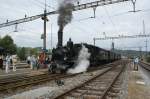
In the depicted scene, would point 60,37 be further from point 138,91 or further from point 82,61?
point 138,91

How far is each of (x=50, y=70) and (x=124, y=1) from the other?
10415mm

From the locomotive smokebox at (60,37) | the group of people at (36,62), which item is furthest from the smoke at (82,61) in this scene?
the group of people at (36,62)

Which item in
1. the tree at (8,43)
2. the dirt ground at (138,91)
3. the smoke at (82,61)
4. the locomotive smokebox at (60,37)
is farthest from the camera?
the tree at (8,43)

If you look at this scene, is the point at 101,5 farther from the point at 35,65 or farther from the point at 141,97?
the point at 141,97

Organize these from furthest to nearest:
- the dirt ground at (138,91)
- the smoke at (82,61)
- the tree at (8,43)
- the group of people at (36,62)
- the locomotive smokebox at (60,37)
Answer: the tree at (8,43) < the group of people at (36,62) < the smoke at (82,61) < the locomotive smokebox at (60,37) < the dirt ground at (138,91)

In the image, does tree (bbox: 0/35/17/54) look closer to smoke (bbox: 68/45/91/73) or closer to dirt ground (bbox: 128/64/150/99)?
smoke (bbox: 68/45/91/73)

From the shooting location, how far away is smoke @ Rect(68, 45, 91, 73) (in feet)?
87.0

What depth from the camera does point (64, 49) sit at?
2367cm

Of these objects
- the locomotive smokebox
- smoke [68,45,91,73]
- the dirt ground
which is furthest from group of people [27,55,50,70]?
the dirt ground

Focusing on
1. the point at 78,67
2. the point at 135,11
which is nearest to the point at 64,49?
the point at 78,67

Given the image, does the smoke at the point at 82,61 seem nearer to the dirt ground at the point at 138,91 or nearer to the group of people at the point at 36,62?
the group of people at the point at 36,62

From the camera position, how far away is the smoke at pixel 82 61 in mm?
26531

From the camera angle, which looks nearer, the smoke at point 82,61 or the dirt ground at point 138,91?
the dirt ground at point 138,91

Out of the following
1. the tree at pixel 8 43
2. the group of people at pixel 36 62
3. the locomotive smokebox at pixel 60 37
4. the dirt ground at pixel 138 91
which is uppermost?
the tree at pixel 8 43
